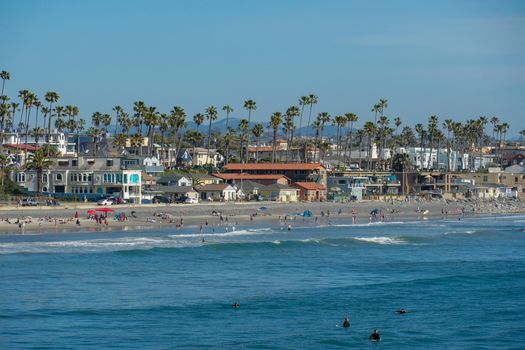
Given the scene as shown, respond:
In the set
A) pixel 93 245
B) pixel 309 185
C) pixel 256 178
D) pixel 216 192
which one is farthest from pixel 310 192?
pixel 93 245

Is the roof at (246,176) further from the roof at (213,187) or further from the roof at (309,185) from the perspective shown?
the roof at (213,187)

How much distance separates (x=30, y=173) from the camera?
298 feet

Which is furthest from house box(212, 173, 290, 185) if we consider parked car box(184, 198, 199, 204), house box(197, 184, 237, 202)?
parked car box(184, 198, 199, 204)

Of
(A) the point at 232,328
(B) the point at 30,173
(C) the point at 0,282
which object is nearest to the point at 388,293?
(A) the point at 232,328

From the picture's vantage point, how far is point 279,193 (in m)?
102

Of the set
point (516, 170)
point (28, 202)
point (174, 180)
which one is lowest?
point (28, 202)

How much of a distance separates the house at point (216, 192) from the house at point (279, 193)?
466 centimetres

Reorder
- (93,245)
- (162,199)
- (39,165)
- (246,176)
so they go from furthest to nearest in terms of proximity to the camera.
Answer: (246,176)
(162,199)
(39,165)
(93,245)

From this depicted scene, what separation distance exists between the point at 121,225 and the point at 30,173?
2340 centimetres

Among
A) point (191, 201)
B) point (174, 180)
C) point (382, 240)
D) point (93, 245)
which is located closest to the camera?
point (93, 245)

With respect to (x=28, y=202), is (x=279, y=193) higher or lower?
higher

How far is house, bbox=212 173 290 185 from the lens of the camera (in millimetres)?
105363

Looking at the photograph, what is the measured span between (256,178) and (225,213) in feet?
77.2

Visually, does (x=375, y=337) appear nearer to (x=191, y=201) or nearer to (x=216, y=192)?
(x=191, y=201)
